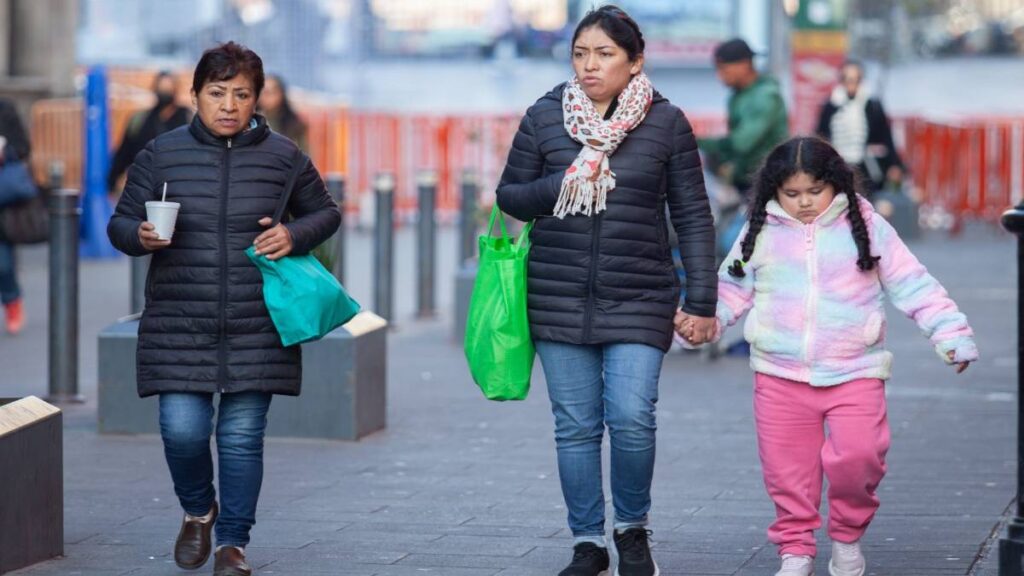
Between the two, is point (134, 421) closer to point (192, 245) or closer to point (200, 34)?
point (192, 245)

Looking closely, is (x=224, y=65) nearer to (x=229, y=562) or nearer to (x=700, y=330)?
(x=229, y=562)

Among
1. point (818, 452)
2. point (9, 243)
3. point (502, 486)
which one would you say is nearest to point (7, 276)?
point (9, 243)

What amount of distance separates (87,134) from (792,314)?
44.7 feet

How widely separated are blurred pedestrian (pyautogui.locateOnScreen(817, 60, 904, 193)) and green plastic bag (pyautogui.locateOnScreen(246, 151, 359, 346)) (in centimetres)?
1190

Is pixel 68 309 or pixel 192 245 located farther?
pixel 68 309

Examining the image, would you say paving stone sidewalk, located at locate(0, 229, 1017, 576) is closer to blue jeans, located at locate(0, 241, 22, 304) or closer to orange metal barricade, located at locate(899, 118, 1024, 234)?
blue jeans, located at locate(0, 241, 22, 304)

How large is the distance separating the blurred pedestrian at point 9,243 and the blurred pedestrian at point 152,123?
2078 mm

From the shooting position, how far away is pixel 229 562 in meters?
5.79

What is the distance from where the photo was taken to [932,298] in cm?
562

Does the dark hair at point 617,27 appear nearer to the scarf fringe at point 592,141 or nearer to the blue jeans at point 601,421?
the scarf fringe at point 592,141

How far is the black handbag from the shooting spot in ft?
40.0

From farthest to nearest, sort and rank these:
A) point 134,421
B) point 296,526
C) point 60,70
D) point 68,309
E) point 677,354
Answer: point 60,70 < point 677,354 < point 68,309 < point 134,421 < point 296,526

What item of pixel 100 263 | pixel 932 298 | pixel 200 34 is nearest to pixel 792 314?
pixel 932 298

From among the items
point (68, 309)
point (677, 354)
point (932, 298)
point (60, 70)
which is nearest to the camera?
point (932, 298)
